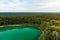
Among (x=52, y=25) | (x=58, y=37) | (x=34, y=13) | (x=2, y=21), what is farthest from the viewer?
(x=2, y=21)

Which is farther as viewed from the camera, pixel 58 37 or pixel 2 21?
pixel 2 21

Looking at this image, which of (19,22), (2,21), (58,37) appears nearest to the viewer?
(58,37)

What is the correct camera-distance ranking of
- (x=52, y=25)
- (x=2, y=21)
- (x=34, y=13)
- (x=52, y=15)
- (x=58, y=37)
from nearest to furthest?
(x=58, y=37) → (x=52, y=25) → (x=52, y=15) → (x=34, y=13) → (x=2, y=21)

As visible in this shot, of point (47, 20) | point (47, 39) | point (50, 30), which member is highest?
point (47, 20)

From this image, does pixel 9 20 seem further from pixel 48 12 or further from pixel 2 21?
pixel 48 12

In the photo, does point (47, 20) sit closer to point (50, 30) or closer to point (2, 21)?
point (50, 30)

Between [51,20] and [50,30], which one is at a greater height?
[51,20]

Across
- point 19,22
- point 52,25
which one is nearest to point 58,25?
point 52,25

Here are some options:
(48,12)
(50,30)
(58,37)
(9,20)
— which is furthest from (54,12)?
(9,20)

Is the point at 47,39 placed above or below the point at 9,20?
below
